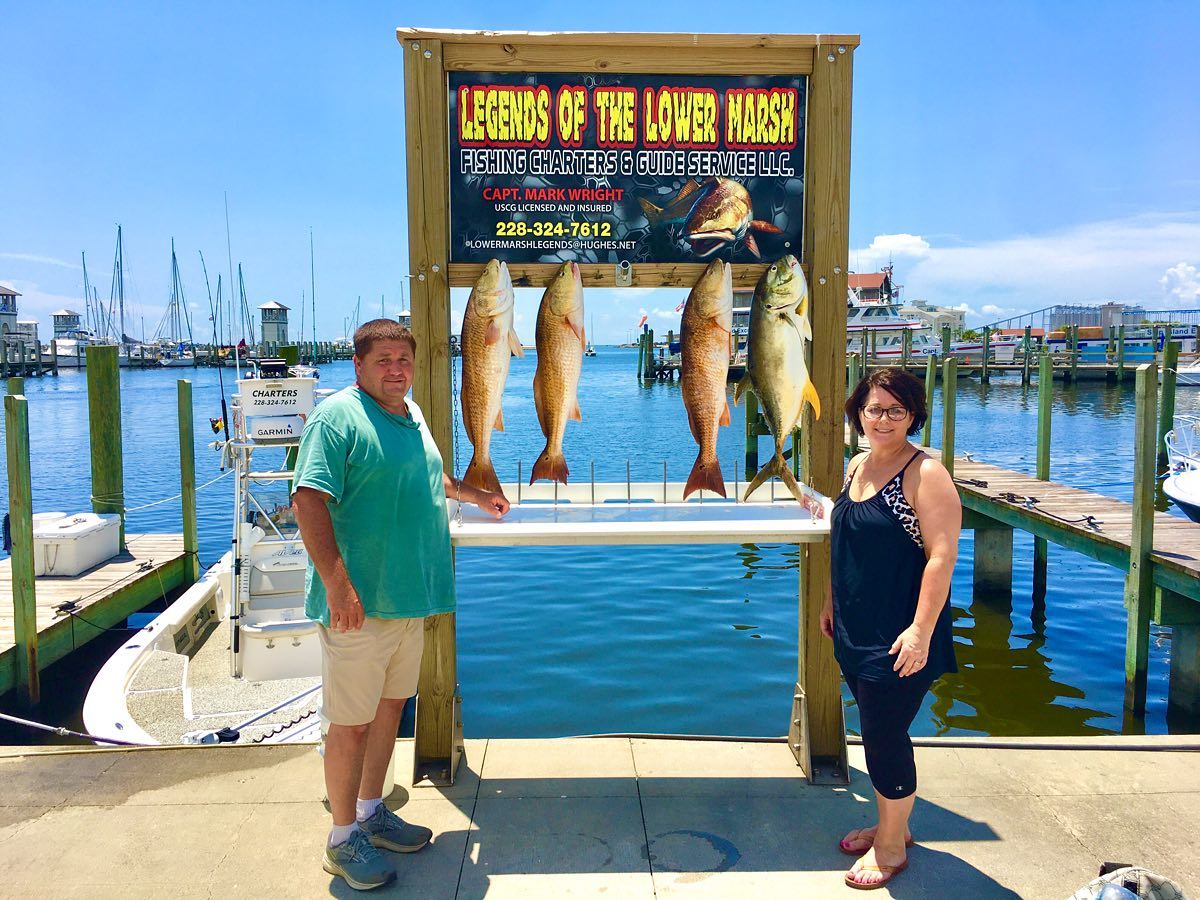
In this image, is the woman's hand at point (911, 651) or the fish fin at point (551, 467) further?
the fish fin at point (551, 467)

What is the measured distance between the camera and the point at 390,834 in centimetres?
329

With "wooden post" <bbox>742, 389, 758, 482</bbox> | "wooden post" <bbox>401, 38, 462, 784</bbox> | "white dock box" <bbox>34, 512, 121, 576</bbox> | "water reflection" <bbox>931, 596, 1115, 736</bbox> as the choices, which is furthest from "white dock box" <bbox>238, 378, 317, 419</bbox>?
"wooden post" <bbox>742, 389, 758, 482</bbox>

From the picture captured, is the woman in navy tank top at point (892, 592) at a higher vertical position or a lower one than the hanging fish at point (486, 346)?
lower

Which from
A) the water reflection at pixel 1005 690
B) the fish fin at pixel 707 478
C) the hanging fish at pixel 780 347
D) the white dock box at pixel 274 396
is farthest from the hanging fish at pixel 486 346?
the water reflection at pixel 1005 690

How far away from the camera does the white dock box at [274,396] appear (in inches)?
292

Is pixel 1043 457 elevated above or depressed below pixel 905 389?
below

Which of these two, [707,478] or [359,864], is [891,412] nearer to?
[707,478]

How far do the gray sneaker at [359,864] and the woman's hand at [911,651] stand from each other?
6.10ft

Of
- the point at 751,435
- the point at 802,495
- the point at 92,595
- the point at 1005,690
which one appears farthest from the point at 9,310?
the point at 802,495

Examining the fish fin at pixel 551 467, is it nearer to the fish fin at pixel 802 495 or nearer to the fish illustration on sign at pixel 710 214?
the fish fin at pixel 802 495

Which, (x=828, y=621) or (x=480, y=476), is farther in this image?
(x=480, y=476)

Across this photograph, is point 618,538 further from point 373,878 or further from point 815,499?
point 373,878

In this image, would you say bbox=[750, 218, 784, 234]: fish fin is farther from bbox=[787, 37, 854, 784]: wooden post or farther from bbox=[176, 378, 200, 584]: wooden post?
bbox=[176, 378, 200, 584]: wooden post

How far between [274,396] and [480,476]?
14.4ft
